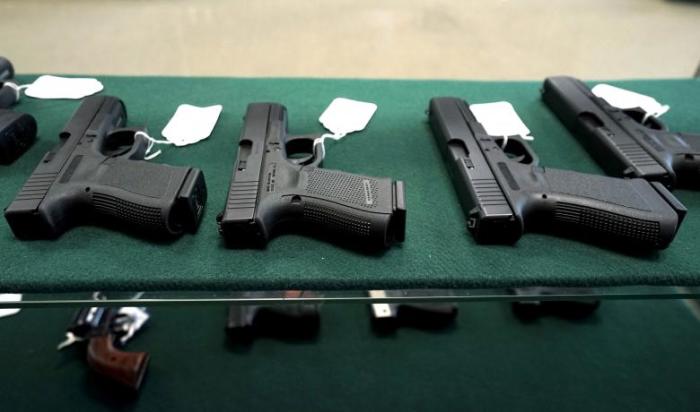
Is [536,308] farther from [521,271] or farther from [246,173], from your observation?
[246,173]

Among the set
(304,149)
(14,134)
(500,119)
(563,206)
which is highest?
(500,119)

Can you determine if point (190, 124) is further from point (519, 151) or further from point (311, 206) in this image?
point (519, 151)

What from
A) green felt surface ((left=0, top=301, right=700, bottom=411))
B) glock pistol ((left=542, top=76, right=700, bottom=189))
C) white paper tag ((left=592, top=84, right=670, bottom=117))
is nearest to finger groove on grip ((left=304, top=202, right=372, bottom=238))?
glock pistol ((left=542, top=76, right=700, bottom=189))

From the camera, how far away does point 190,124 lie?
3.76 ft

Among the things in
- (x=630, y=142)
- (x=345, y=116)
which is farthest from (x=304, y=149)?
(x=630, y=142)

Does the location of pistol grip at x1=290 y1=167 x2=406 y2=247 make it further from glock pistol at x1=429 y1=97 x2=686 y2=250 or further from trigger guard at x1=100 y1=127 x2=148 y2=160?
trigger guard at x1=100 y1=127 x2=148 y2=160

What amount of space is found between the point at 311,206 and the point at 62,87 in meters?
0.99

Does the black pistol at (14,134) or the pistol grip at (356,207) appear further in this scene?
the black pistol at (14,134)

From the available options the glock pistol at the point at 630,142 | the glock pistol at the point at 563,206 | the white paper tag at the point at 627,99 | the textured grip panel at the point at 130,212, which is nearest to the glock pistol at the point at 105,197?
the textured grip panel at the point at 130,212

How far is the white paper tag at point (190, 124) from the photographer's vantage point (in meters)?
1.09

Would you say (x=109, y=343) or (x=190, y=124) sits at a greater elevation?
(x=190, y=124)

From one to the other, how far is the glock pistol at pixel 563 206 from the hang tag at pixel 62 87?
3.62 ft

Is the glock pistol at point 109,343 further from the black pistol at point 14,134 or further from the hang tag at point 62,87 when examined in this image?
the hang tag at point 62,87

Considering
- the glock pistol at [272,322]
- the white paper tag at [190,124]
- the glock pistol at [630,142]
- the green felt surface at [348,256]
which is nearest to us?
the green felt surface at [348,256]
